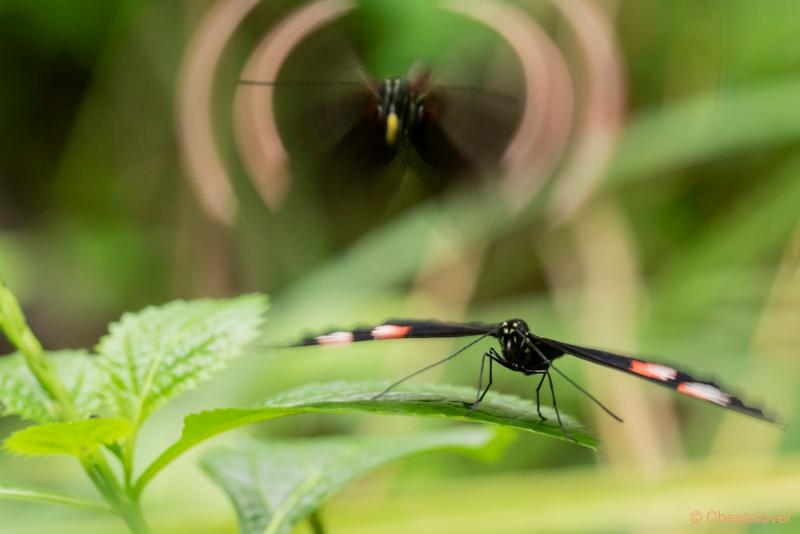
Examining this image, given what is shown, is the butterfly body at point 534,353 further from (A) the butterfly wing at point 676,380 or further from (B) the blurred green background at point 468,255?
(B) the blurred green background at point 468,255

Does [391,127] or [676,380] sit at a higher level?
[391,127]

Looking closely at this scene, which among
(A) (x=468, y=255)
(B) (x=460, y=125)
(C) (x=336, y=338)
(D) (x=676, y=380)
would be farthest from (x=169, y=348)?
(A) (x=468, y=255)

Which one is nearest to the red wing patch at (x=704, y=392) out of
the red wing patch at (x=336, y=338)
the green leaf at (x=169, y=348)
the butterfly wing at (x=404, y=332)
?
the butterfly wing at (x=404, y=332)

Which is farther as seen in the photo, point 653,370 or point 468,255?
point 468,255

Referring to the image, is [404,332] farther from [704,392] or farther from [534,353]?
[704,392]

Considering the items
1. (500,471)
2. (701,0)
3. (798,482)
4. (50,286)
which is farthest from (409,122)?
(50,286)

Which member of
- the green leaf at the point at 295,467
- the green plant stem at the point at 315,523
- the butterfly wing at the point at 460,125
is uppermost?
the butterfly wing at the point at 460,125
